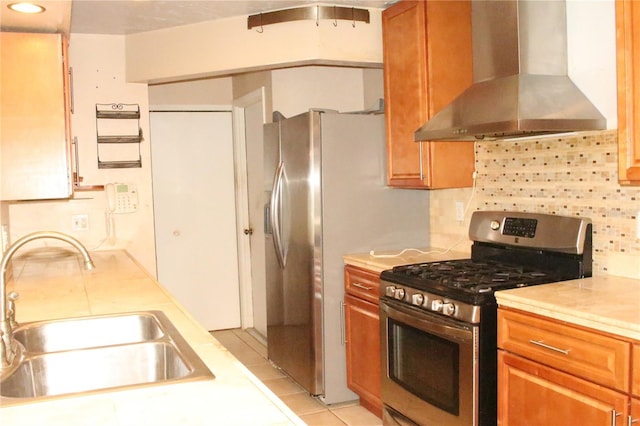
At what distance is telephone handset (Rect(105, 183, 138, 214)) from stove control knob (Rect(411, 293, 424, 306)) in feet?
7.53

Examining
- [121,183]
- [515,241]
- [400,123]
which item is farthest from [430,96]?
[121,183]

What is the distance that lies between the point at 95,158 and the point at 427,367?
2671 mm

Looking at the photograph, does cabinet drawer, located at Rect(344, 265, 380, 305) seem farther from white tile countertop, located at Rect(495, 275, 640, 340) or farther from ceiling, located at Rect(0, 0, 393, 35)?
ceiling, located at Rect(0, 0, 393, 35)

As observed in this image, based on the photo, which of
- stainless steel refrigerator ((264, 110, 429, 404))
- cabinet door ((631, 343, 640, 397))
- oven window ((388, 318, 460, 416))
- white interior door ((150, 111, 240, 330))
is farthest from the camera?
white interior door ((150, 111, 240, 330))

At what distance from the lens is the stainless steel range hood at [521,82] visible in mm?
2436

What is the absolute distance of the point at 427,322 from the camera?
104 inches

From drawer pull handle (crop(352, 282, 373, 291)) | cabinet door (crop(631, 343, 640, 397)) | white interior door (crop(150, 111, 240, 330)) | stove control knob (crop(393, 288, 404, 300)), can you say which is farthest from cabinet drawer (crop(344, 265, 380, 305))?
white interior door (crop(150, 111, 240, 330))

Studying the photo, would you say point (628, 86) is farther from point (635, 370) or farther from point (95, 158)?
point (95, 158)

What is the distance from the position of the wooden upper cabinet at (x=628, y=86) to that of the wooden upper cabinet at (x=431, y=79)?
1.15 m

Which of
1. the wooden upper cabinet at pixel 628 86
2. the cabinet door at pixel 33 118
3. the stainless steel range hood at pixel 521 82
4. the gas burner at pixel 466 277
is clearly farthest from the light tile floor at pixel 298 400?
the wooden upper cabinet at pixel 628 86

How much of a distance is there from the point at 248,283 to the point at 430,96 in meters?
2.79

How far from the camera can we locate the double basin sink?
5.29 ft

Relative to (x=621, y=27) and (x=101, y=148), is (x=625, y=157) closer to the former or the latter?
(x=621, y=27)

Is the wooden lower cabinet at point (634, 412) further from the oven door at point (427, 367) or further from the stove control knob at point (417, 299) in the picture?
the stove control knob at point (417, 299)
